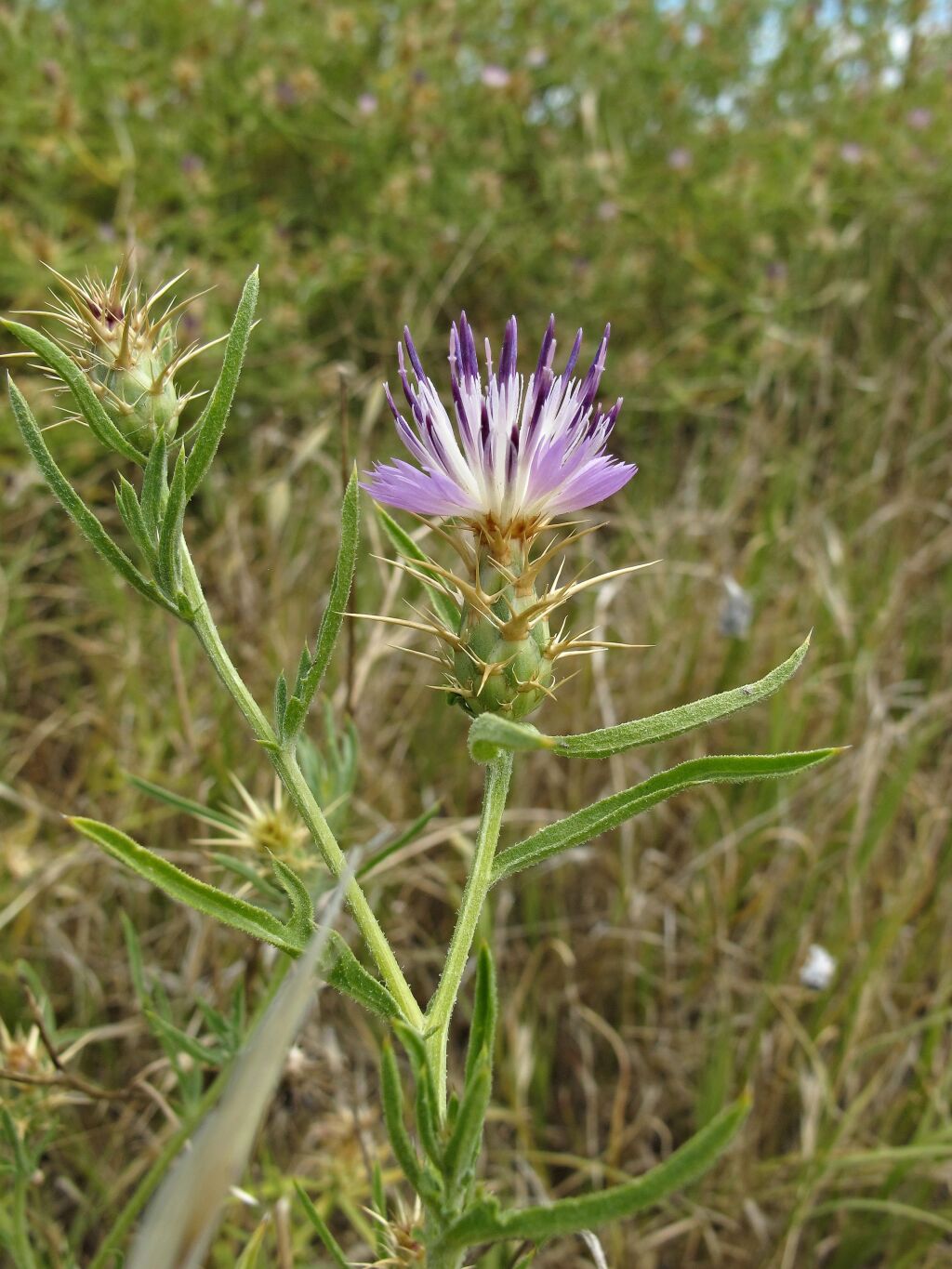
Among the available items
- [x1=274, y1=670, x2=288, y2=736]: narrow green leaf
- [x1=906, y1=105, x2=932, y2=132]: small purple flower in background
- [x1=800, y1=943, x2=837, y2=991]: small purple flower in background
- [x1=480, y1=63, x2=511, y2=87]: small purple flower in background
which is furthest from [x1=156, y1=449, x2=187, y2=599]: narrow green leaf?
[x1=906, y1=105, x2=932, y2=132]: small purple flower in background

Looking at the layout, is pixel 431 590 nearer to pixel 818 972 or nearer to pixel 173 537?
pixel 173 537

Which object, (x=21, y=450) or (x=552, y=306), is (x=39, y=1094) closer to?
(x=21, y=450)

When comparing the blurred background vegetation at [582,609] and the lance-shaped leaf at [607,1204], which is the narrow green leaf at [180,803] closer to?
the blurred background vegetation at [582,609]

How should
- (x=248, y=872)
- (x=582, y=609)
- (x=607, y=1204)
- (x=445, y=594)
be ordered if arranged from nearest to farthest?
(x=607, y=1204) → (x=445, y=594) → (x=248, y=872) → (x=582, y=609)

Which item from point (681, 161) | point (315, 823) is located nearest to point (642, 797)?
point (315, 823)

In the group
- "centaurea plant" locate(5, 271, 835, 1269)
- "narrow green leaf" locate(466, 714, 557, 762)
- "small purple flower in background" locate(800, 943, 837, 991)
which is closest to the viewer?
"narrow green leaf" locate(466, 714, 557, 762)

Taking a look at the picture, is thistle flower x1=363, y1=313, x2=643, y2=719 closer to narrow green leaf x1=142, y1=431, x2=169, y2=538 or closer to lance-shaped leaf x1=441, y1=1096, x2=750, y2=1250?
narrow green leaf x1=142, y1=431, x2=169, y2=538

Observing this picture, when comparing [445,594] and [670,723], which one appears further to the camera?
[445,594]

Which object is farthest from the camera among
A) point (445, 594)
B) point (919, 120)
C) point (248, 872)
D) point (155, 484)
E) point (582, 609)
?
point (919, 120)
